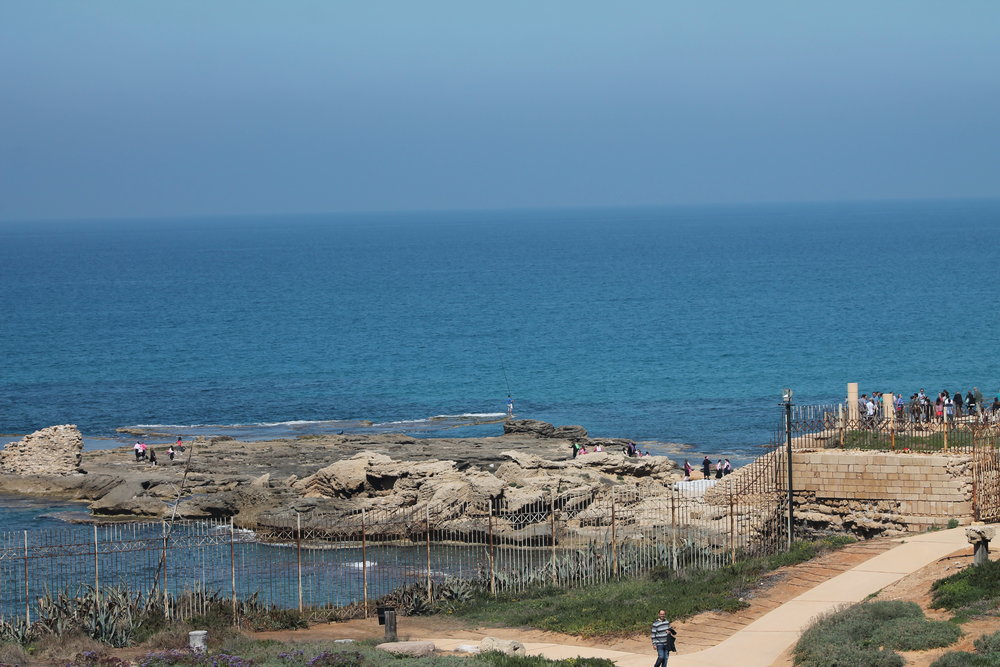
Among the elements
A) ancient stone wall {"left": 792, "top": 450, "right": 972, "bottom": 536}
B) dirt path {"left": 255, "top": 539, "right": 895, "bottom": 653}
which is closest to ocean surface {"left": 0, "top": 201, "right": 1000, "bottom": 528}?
ancient stone wall {"left": 792, "top": 450, "right": 972, "bottom": 536}

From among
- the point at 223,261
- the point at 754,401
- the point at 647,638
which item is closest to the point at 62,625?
the point at 647,638

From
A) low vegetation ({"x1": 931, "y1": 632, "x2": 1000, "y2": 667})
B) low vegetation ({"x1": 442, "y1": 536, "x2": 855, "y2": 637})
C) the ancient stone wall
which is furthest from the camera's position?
the ancient stone wall

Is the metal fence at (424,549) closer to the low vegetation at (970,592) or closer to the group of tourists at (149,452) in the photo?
the low vegetation at (970,592)

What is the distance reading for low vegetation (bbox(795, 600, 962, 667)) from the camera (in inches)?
680

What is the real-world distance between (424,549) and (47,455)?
1840 centimetres

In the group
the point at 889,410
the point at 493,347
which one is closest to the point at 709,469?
the point at 889,410

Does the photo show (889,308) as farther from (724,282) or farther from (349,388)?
(349,388)

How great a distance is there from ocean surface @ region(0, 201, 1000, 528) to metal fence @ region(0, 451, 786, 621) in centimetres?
1699

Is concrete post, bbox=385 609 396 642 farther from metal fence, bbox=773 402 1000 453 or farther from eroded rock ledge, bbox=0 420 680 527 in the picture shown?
eroded rock ledge, bbox=0 420 680 527

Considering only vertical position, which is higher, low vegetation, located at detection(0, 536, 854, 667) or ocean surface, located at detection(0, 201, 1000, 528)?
ocean surface, located at detection(0, 201, 1000, 528)

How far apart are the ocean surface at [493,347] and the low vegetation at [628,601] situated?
2672 cm

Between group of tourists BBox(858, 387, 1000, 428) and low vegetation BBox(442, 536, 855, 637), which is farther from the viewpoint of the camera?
group of tourists BBox(858, 387, 1000, 428)

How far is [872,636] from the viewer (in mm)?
18109

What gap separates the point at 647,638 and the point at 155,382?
57.9 meters
